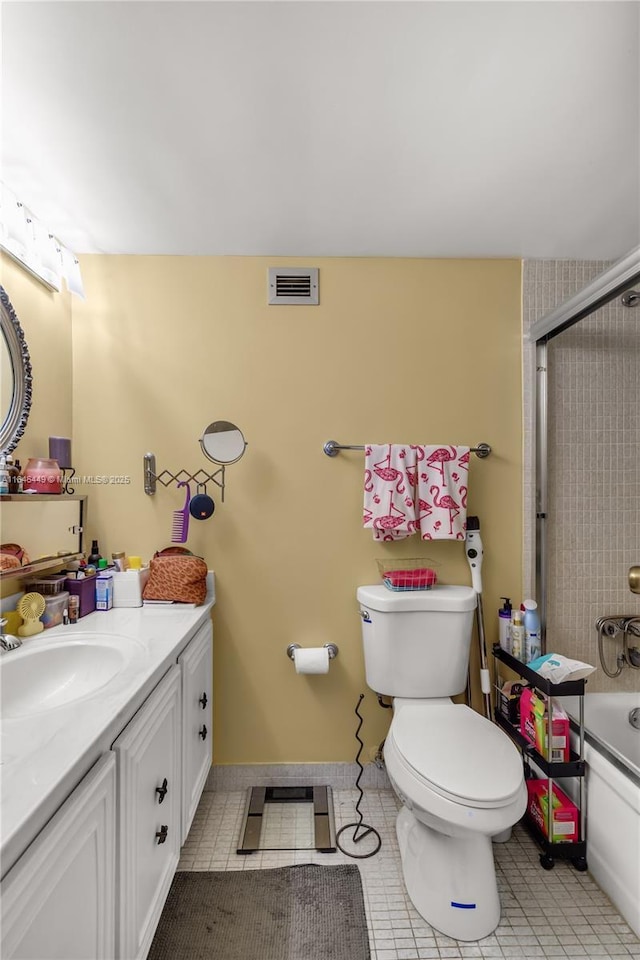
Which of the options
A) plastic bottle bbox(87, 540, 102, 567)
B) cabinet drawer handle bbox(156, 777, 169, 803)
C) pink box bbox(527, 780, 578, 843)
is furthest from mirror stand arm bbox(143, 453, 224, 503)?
pink box bbox(527, 780, 578, 843)

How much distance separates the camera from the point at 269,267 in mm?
1976

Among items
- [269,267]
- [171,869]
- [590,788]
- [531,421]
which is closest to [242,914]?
[171,869]

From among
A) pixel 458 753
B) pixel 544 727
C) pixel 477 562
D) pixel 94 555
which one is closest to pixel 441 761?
pixel 458 753

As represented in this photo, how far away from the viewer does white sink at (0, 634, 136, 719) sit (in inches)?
46.9

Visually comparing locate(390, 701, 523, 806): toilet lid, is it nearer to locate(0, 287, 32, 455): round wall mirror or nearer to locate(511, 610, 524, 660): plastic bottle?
locate(511, 610, 524, 660): plastic bottle

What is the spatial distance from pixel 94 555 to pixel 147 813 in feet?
3.33

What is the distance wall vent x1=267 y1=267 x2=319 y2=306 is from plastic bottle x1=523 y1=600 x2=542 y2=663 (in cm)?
150

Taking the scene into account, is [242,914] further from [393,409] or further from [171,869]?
[393,409]

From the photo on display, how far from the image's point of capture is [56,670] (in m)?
1.31

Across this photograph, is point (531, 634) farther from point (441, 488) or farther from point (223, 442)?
point (223, 442)

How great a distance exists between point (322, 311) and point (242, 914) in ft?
6.83

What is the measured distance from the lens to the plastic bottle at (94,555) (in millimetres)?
1870

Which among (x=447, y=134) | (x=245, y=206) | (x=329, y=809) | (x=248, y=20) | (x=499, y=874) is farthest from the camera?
(x=329, y=809)

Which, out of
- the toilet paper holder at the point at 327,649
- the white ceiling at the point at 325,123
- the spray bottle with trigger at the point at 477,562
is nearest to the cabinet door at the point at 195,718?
the toilet paper holder at the point at 327,649
